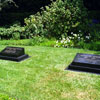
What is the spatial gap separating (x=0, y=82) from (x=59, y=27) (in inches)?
308

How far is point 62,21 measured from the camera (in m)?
12.6

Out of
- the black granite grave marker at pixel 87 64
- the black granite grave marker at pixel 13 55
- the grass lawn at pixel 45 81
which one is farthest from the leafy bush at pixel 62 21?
the black granite grave marker at pixel 87 64

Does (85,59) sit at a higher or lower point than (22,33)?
lower

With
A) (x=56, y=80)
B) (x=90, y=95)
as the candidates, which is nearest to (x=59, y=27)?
(x=56, y=80)

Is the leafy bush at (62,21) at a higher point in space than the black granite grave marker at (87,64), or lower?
higher

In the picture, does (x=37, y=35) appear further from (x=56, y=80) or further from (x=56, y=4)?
(x=56, y=80)

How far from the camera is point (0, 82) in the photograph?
5504 mm

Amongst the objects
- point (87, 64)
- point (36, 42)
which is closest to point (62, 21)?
point (36, 42)

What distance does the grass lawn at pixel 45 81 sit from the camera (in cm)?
469

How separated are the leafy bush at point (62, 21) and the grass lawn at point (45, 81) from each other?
511 centimetres

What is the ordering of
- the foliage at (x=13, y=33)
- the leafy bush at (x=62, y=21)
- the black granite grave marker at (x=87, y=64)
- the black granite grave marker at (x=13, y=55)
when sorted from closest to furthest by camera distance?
1. the black granite grave marker at (x=87, y=64)
2. the black granite grave marker at (x=13, y=55)
3. the leafy bush at (x=62, y=21)
4. the foliage at (x=13, y=33)

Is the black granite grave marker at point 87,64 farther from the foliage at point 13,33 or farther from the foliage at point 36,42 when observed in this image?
the foliage at point 13,33

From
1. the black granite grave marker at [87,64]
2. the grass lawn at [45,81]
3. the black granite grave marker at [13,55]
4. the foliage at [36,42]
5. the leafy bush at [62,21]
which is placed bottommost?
the grass lawn at [45,81]

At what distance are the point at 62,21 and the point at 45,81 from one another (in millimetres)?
7762
